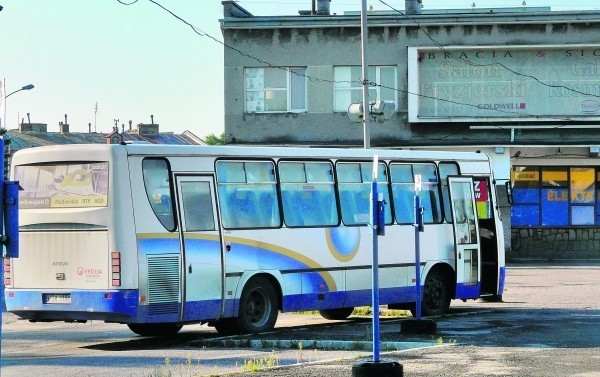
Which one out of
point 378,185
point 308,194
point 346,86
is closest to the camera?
point 308,194

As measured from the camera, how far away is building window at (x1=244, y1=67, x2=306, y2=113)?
46.9m

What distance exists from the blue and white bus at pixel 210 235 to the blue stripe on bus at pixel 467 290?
42cm

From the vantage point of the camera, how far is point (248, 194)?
64.1 ft

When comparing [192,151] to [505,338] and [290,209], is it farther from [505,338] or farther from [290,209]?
[505,338]

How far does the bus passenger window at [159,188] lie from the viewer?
17.9 m

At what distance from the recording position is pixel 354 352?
15.8m

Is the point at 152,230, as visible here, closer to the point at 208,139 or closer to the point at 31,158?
the point at 31,158

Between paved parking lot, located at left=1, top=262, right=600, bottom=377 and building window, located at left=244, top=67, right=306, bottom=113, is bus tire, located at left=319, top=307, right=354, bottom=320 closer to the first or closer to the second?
paved parking lot, located at left=1, top=262, right=600, bottom=377

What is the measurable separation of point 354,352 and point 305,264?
15.1 ft

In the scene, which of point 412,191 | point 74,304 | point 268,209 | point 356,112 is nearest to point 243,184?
point 268,209

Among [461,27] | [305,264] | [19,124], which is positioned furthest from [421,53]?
[19,124]

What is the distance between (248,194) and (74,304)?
3444 mm

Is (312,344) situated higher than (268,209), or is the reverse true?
(268,209)

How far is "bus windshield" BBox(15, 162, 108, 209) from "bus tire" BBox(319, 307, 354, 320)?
6.62 meters
